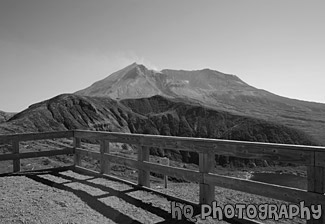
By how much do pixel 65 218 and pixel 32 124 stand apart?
60917 mm

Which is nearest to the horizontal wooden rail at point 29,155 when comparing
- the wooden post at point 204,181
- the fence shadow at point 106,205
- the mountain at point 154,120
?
the fence shadow at point 106,205

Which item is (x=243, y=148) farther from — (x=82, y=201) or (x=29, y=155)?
(x=29, y=155)

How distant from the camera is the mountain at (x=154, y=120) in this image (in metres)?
72.9

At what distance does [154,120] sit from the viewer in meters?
104

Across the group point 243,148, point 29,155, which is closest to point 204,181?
point 243,148

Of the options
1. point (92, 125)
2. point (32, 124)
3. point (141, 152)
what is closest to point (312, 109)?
point (92, 125)

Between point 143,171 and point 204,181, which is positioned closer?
point 204,181

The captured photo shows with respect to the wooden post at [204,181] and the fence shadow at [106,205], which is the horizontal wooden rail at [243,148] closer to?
the wooden post at [204,181]

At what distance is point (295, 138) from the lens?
94.6 m

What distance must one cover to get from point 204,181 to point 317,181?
79.5 inches

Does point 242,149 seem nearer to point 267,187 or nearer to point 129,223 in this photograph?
point 267,187

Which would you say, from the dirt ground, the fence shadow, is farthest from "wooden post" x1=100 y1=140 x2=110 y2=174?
the fence shadow

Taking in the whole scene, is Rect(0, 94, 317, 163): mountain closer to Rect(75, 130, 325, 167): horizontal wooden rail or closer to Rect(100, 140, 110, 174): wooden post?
Rect(100, 140, 110, 174): wooden post

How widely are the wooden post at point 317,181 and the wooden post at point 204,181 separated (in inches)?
68.6
